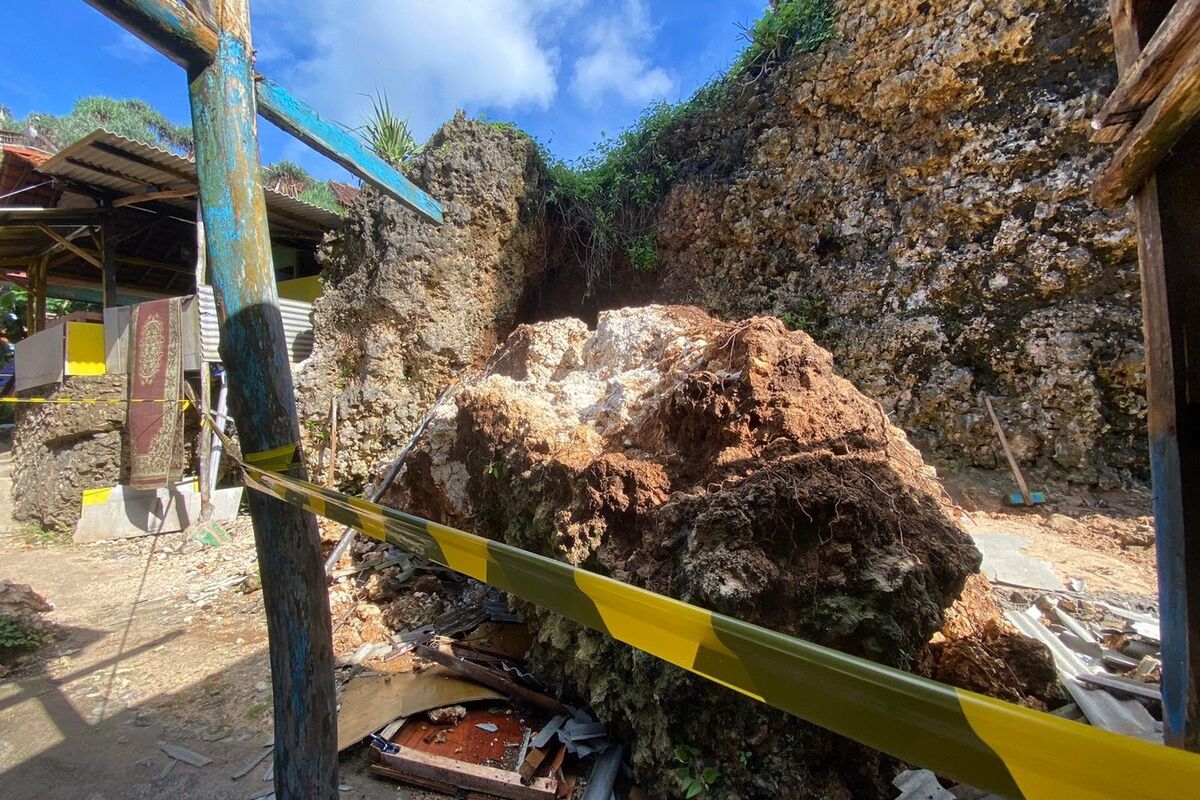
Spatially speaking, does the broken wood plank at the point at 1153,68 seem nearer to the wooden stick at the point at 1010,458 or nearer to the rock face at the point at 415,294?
the wooden stick at the point at 1010,458

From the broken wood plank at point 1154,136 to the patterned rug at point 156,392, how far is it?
10.0 meters

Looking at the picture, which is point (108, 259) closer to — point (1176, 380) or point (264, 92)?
point (264, 92)

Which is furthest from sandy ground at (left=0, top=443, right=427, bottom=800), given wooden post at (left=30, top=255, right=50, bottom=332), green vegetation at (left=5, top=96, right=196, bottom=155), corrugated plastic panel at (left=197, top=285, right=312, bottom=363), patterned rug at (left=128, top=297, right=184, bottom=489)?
green vegetation at (left=5, top=96, right=196, bottom=155)

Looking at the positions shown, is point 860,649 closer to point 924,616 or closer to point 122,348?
point 924,616

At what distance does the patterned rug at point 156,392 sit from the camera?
24.3 ft

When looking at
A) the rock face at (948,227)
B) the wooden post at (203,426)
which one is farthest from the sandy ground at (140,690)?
the rock face at (948,227)

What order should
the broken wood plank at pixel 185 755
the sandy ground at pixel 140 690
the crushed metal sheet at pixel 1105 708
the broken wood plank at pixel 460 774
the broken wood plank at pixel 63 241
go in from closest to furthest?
the crushed metal sheet at pixel 1105 708
the broken wood plank at pixel 460 774
the sandy ground at pixel 140 690
the broken wood plank at pixel 185 755
the broken wood plank at pixel 63 241

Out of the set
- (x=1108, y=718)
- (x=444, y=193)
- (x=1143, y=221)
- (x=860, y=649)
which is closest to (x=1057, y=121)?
(x=1143, y=221)

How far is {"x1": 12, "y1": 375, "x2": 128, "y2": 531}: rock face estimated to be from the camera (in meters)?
7.21

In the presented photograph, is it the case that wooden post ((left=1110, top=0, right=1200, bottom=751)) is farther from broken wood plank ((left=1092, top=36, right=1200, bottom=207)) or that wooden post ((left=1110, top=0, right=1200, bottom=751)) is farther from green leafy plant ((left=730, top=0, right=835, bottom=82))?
green leafy plant ((left=730, top=0, right=835, bottom=82))

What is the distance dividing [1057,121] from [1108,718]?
6335mm

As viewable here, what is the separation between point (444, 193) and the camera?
7070mm

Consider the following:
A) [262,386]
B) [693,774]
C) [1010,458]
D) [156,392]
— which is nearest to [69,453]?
[156,392]

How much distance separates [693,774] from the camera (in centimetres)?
235
